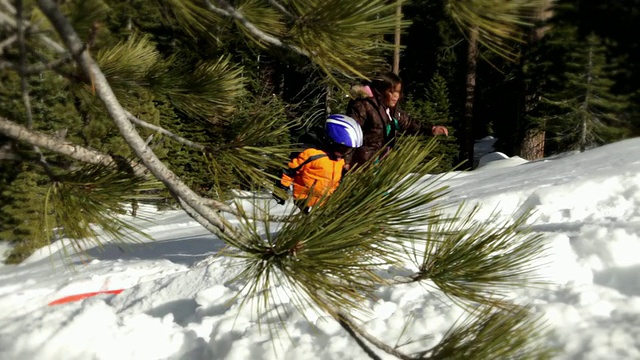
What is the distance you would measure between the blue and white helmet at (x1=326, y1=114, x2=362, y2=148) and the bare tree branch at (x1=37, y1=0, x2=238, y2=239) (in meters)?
1.62

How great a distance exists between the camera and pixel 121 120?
4.74 ft

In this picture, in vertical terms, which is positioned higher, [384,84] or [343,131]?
[384,84]

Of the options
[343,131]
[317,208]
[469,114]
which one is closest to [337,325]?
[343,131]

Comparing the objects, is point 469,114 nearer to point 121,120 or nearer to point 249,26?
point 249,26

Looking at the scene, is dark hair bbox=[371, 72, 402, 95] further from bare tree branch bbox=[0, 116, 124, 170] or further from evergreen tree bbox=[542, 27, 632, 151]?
bare tree branch bbox=[0, 116, 124, 170]

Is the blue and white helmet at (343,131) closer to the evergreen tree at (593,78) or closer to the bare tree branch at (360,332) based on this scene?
the evergreen tree at (593,78)

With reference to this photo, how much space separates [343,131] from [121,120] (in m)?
1.80

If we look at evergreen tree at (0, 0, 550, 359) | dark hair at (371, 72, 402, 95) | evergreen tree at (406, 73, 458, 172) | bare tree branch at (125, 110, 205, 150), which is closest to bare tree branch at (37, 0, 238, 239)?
evergreen tree at (0, 0, 550, 359)

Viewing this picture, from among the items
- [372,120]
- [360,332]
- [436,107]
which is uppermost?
[436,107]

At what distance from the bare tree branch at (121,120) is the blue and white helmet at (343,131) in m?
1.62

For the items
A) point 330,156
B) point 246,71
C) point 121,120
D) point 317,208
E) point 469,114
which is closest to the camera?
point 317,208

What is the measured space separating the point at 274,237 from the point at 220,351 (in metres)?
1.60

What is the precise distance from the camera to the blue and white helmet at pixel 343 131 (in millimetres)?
3066

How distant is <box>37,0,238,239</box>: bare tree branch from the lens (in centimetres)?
135
